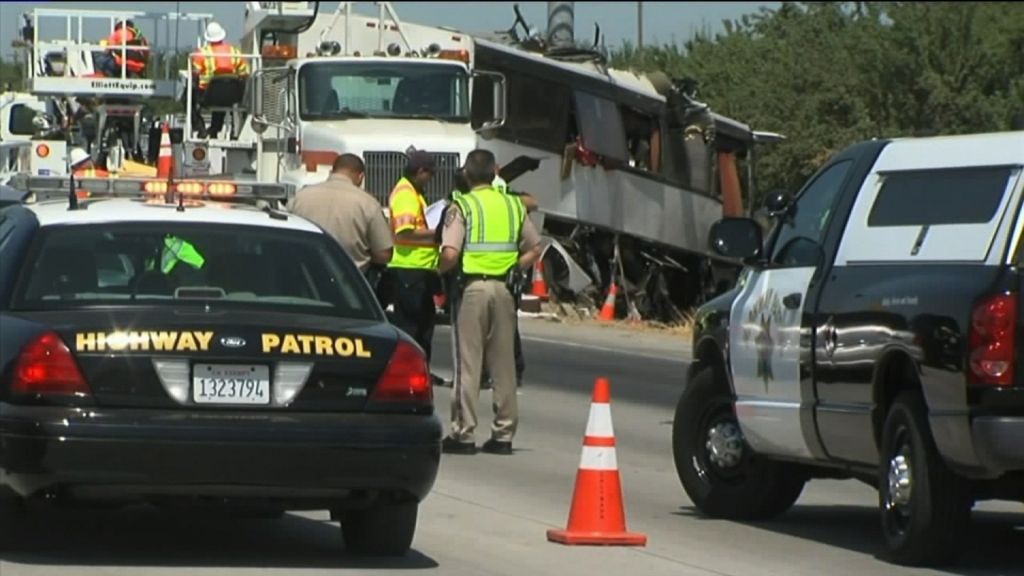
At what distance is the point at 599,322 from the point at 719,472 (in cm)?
1776

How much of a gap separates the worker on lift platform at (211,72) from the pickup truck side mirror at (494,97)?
298 cm

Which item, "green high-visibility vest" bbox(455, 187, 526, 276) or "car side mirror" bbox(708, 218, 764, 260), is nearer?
"car side mirror" bbox(708, 218, 764, 260)

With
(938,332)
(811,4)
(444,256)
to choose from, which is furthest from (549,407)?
(811,4)

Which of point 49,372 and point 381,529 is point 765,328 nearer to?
point 381,529

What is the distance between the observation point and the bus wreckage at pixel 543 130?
26.2 metres

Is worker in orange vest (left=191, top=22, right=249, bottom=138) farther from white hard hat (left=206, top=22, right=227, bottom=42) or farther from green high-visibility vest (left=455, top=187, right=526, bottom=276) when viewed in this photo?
green high-visibility vest (left=455, top=187, right=526, bottom=276)

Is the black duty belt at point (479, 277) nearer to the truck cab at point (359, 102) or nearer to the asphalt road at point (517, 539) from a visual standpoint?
the asphalt road at point (517, 539)

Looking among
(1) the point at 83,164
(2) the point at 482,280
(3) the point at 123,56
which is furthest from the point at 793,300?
(3) the point at 123,56

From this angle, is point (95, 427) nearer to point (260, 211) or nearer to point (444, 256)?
point (260, 211)

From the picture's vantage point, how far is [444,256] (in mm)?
13578

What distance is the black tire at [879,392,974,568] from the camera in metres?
9.45

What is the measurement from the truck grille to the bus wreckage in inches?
0.8

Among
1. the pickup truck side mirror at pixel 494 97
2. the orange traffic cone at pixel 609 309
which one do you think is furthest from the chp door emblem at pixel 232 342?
the orange traffic cone at pixel 609 309

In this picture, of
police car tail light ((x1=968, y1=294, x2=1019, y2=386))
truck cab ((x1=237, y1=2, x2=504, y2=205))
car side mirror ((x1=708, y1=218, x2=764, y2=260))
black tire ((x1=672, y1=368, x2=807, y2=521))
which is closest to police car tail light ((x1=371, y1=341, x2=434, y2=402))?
police car tail light ((x1=968, y1=294, x2=1019, y2=386))
